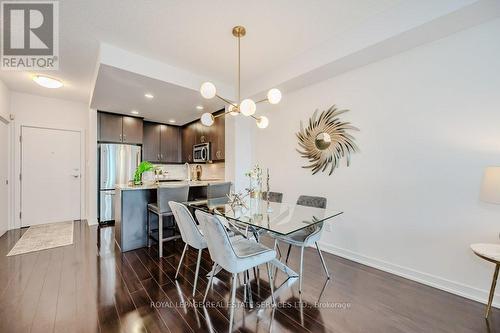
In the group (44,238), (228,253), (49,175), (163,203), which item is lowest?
(44,238)

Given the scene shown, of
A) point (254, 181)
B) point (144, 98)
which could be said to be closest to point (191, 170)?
point (144, 98)

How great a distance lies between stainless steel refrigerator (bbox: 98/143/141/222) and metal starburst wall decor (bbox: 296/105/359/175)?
4.09 m

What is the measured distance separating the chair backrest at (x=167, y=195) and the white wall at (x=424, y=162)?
87.3 inches

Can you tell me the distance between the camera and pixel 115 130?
15.9ft

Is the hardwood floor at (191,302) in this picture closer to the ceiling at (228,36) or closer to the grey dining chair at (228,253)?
the grey dining chair at (228,253)

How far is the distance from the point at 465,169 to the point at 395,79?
4.02 ft

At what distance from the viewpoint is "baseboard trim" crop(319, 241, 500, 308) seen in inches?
76.6

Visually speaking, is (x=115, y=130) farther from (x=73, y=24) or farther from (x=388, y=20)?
(x=388, y=20)

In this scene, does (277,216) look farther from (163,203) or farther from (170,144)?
(170,144)

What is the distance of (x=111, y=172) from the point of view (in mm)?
4723

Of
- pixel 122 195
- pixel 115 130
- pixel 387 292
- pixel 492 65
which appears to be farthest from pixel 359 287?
pixel 115 130

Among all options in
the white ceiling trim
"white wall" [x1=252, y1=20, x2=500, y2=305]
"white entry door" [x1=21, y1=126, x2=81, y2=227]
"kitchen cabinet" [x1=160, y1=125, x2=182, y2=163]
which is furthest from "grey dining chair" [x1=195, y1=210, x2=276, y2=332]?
"white entry door" [x1=21, y1=126, x2=81, y2=227]

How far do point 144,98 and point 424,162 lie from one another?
14.2 feet

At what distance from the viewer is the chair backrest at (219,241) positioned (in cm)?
154
